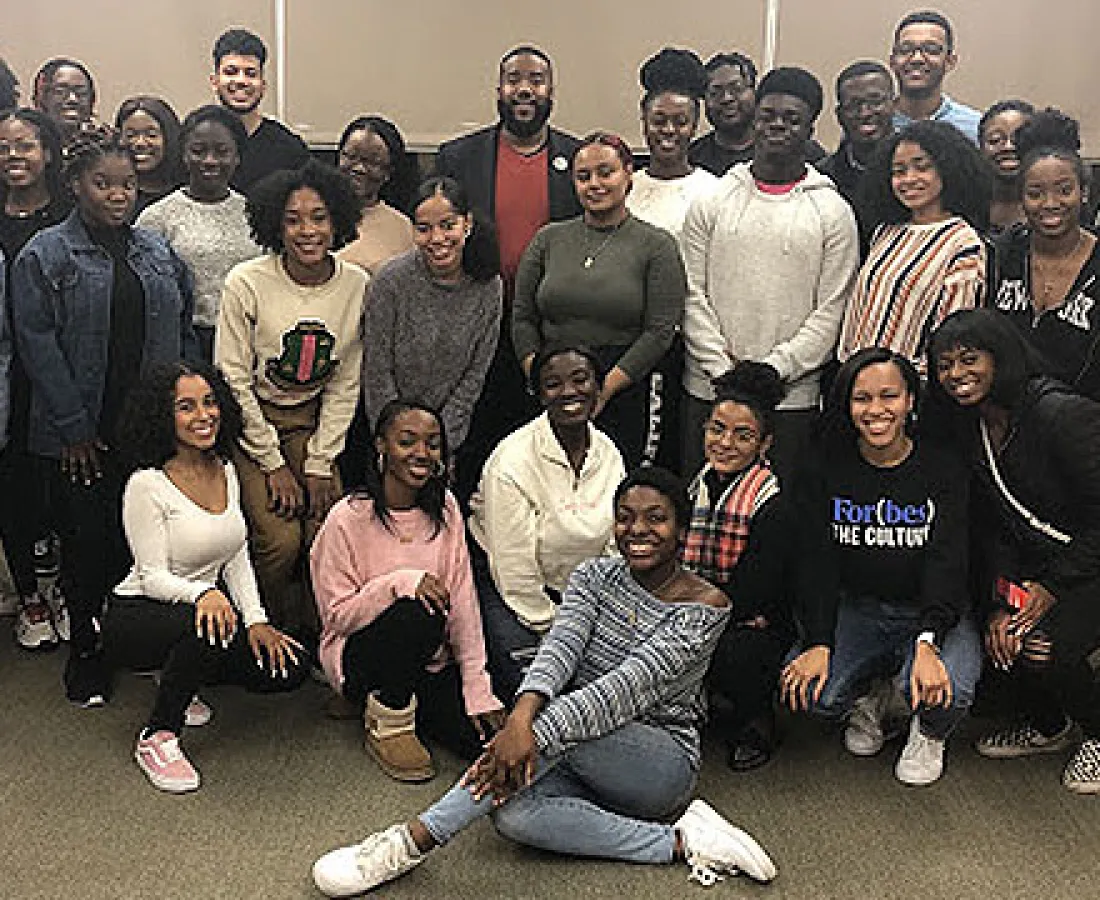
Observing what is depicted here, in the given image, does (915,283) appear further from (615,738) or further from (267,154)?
(267,154)

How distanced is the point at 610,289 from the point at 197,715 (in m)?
1.52

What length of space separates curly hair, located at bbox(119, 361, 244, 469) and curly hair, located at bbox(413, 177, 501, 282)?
72 cm

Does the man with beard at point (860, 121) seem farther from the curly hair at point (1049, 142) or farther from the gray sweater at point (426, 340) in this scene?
the gray sweater at point (426, 340)

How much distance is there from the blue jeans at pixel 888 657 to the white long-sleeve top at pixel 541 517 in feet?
2.02

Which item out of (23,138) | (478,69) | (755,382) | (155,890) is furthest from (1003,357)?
(478,69)

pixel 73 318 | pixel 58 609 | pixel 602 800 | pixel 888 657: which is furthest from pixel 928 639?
pixel 58 609

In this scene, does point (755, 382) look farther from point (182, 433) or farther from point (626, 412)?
point (182, 433)

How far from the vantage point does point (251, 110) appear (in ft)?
14.0

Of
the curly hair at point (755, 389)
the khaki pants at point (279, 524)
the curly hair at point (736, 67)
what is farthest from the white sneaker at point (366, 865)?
the curly hair at point (736, 67)

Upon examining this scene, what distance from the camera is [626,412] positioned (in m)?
3.76

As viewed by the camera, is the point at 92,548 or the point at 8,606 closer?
the point at 92,548

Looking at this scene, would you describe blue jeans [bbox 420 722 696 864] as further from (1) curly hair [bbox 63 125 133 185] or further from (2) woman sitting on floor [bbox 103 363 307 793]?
(1) curly hair [bbox 63 125 133 185]

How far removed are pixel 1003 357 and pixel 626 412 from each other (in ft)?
3.35

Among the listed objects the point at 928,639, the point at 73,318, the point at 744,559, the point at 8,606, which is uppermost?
the point at 73,318
